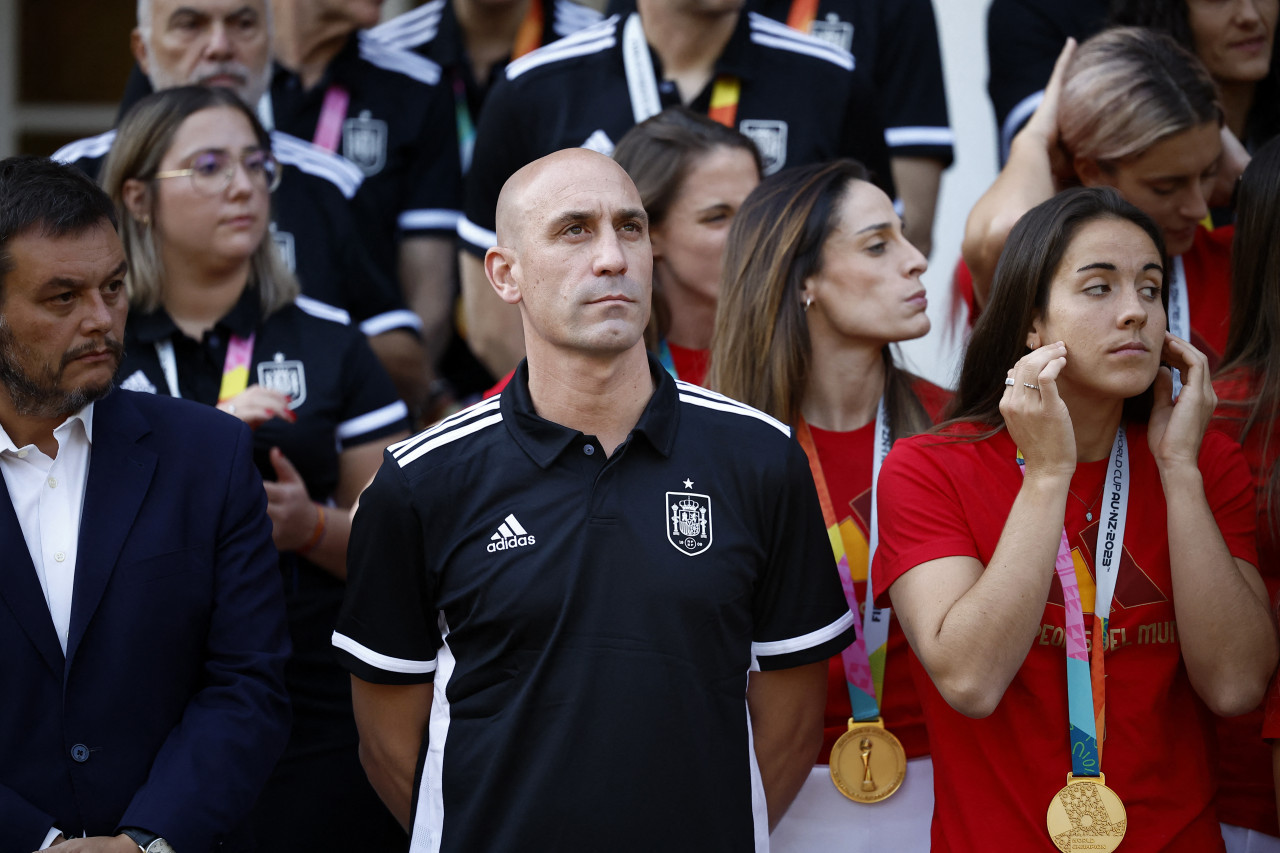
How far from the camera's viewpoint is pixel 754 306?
3551 millimetres

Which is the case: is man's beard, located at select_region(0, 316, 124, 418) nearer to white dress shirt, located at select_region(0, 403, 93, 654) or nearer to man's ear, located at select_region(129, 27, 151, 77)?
white dress shirt, located at select_region(0, 403, 93, 654)

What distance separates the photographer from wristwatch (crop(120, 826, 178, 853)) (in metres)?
2.66

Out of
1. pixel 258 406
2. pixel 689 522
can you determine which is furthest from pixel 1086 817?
pixel 258 406

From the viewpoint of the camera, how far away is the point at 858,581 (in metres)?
3.30

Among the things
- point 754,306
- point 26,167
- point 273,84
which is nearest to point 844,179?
point 754,306

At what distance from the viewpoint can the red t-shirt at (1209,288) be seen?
385cm

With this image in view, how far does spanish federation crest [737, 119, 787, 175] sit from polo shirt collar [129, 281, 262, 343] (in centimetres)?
153

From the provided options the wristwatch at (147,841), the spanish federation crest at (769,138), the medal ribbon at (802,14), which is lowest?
the wristwatch at (147,841)

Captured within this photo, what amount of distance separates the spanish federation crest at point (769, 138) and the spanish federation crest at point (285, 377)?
1.51 m

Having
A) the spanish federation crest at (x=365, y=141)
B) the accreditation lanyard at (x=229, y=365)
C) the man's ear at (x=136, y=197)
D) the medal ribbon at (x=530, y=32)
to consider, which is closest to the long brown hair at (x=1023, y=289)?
the accreditation lanyard at (x=229, y=365)

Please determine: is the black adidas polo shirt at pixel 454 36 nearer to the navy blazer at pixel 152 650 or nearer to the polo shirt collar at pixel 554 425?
the navy blazer at pixel 152 650

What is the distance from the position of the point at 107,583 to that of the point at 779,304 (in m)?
1.67

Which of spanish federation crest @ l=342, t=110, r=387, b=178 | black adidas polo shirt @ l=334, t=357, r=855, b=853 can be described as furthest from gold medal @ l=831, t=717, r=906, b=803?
spanish federation crest @ l=342, t=110, r=387, b=178

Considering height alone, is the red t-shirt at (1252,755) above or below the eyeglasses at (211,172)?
below
